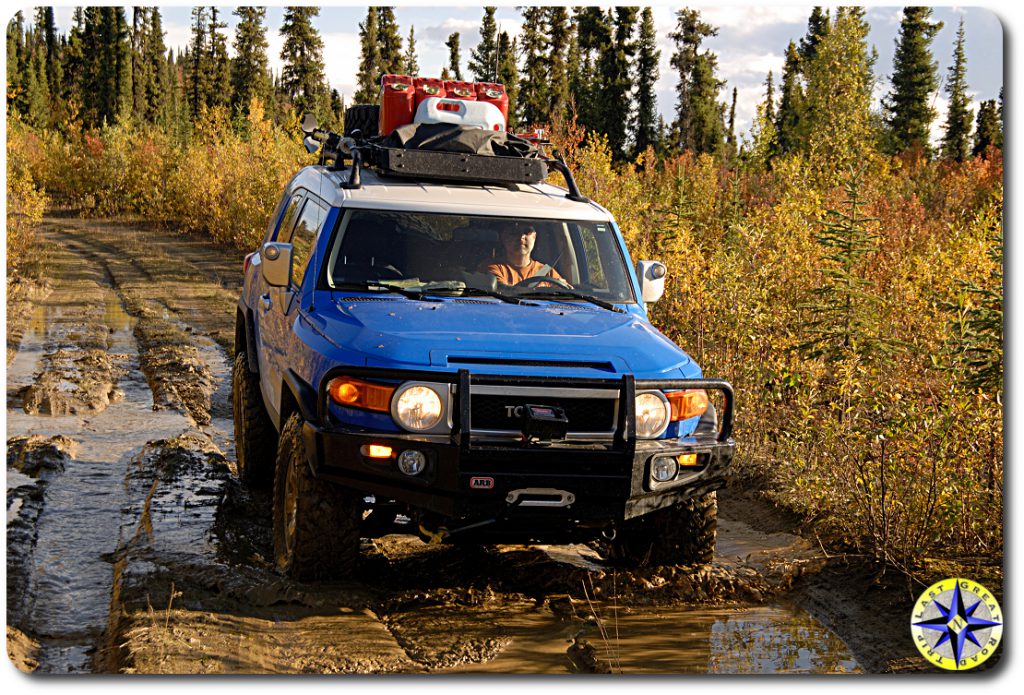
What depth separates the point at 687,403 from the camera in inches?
205

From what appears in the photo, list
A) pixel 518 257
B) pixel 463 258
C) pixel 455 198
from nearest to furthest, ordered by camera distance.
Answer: pixel 463 258 < pixel 518 257 < pixel 455 198

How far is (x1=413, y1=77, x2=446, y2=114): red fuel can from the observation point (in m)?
7.89

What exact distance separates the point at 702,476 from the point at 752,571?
98 centimetres

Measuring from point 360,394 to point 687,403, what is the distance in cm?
150

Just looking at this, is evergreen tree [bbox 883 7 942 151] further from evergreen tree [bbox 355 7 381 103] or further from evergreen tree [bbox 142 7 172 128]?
evergreen tree [bbox 142 7 172 128]

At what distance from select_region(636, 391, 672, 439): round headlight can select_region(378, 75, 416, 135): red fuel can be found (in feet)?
11.8

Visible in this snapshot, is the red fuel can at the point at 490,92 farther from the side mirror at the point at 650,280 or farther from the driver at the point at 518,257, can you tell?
the side mirror at the point at 650,280

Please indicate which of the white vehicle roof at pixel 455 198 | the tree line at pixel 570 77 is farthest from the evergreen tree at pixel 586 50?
the white vehicle roof at pixel 455 198

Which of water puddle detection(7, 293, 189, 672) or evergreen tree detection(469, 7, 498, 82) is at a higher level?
evergreen tree detection(469, 7, 498, 82)

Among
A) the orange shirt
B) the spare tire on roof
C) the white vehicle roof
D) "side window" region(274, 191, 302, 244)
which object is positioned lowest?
the orange shirt

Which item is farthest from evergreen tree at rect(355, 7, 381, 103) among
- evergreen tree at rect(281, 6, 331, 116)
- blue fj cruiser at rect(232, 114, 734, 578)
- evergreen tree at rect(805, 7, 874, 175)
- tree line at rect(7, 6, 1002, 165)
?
blue fj cruiser at rect(232, 114, 734, 578)

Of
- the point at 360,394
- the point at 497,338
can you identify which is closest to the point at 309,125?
the point at 497,338

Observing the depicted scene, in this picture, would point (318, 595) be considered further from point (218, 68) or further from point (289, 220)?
point (218, 68)

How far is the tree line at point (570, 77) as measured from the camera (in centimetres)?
1093
